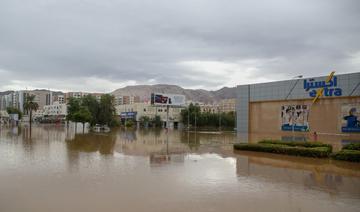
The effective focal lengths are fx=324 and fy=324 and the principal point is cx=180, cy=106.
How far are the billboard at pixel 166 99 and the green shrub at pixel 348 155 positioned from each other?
54.1m

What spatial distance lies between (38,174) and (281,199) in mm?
9284

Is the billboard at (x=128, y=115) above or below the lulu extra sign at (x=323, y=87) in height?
below

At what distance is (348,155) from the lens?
58.6 feet

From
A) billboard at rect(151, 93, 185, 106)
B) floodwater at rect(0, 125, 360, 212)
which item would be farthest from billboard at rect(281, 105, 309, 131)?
floodwater at rect(0, 125, 360, 212)

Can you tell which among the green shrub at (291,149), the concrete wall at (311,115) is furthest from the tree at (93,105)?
the green shrub at (291,149)

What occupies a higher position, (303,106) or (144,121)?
(303,106)

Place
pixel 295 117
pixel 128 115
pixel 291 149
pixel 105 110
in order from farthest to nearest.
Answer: pixel 128 115 → pixel 105 110 → pixel 295 117 → pixel 291 149

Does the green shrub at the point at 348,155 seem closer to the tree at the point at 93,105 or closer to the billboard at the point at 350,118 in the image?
the billboard at the point at 350,118

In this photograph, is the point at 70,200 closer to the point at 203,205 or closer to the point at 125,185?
the point at 125,185

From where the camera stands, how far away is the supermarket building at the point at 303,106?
142 feet

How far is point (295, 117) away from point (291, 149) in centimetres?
3085

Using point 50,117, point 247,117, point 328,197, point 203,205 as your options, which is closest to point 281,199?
point 328,197

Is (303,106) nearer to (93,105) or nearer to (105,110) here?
→ (105,110)

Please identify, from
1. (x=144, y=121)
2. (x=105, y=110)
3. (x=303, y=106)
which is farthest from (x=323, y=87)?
(x=144, y=121)
